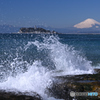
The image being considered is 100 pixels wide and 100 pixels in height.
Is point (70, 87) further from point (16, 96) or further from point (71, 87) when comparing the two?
point (16, 96)

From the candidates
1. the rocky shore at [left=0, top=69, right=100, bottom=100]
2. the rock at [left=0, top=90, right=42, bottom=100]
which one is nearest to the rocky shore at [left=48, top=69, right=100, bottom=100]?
the rocky shore at [left=0, top=69, right=100, bottom=100]

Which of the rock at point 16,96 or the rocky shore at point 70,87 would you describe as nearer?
the rock at point 16,96

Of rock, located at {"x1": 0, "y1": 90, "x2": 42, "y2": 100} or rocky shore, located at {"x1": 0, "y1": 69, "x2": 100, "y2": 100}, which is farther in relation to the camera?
rocky shore, located at {"x1": 0, "y1": 69, "x2": 100, "y2": 100}

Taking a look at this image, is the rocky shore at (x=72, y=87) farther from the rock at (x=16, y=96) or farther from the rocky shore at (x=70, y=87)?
the rock at (x=16, y=96)

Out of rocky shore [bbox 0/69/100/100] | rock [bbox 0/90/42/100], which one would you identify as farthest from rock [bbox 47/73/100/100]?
rock [bbox 0/90/42/100]

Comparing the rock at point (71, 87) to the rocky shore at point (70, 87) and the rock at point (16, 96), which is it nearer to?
the rocky shore at point (70, 87)

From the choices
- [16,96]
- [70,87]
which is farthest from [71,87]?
[16,96]

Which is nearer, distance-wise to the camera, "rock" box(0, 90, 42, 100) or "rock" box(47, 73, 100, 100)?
"rock" box(0, 90, 42, 100)

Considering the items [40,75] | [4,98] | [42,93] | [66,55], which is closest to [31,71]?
[40,75]

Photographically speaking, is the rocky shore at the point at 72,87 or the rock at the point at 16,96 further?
the rocky shore at the point at 72,87

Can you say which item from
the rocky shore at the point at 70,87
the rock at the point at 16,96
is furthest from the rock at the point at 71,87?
the rock at the point at 16,96

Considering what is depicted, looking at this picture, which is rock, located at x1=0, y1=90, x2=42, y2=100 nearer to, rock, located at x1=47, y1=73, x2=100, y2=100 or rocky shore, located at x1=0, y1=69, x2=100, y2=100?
rocky shore, located at x1=0, y1=69, x2=100, y2=100

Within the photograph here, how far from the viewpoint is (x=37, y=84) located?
7.32 m

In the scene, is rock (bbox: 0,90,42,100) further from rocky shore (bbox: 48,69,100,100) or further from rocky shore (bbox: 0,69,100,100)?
rocky shore (bbox: 48,69,100,100)
